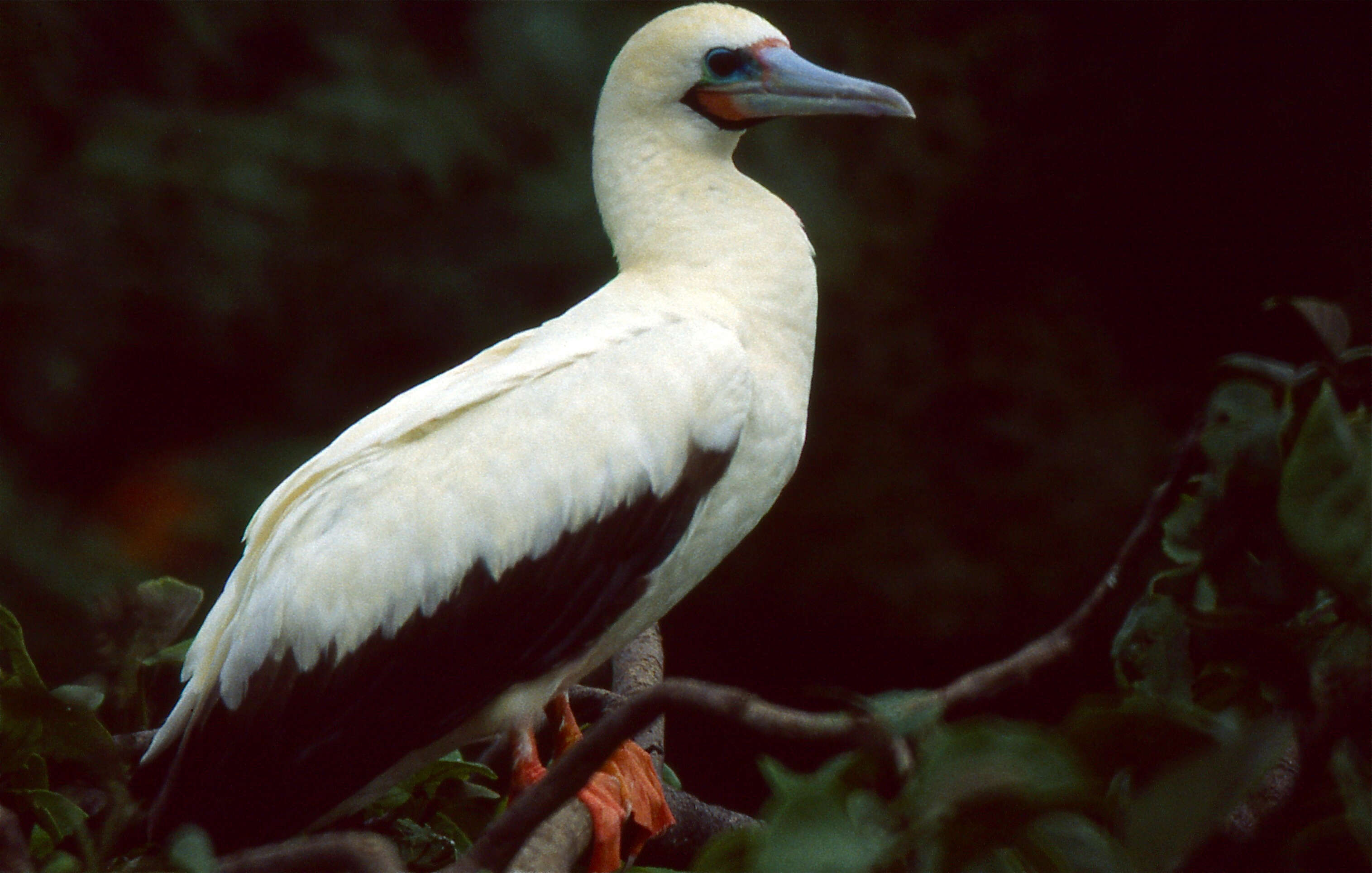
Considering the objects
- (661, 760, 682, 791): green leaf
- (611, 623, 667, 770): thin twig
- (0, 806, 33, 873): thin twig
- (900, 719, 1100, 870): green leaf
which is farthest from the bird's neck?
(900, 719, 1100, 870): green leaf

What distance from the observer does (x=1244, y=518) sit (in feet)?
4.23

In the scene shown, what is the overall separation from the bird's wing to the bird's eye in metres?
0.67

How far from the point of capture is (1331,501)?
41.4 inches

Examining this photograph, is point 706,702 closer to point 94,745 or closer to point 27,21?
point 94,745

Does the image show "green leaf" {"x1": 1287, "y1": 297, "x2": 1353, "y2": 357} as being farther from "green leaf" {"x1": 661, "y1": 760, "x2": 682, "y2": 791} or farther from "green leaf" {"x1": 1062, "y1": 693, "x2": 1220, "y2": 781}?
"green leaf" {"x1": 661, "y1": 760, "x2": 682, "y2": 791}

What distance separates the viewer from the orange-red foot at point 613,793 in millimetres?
2268

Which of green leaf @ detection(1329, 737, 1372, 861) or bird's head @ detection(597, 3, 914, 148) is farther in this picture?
bird's head @ detection(597, 3, 914, 148)

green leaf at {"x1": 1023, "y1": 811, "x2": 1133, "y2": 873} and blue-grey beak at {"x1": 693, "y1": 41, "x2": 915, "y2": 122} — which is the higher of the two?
blue-grey beak at {"x1": 693, "y1": 41, "x2": 915, "y2": 122}

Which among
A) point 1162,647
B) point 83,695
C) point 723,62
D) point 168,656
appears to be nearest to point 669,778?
point 168,656

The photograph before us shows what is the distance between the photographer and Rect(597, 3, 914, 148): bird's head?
2.77 m

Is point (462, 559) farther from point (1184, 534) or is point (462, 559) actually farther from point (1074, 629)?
point (1074, 629)

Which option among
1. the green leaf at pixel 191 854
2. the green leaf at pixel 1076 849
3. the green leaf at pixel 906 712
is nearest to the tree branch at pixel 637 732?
the green leaf at pixel 906 712

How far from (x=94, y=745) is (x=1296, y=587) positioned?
3.89 ft

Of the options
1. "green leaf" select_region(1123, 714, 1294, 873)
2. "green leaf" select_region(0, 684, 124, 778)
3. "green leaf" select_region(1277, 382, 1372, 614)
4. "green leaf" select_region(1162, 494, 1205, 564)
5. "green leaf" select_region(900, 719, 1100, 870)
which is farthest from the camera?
"green leaf" select_region(0, 684, 124, 778)
